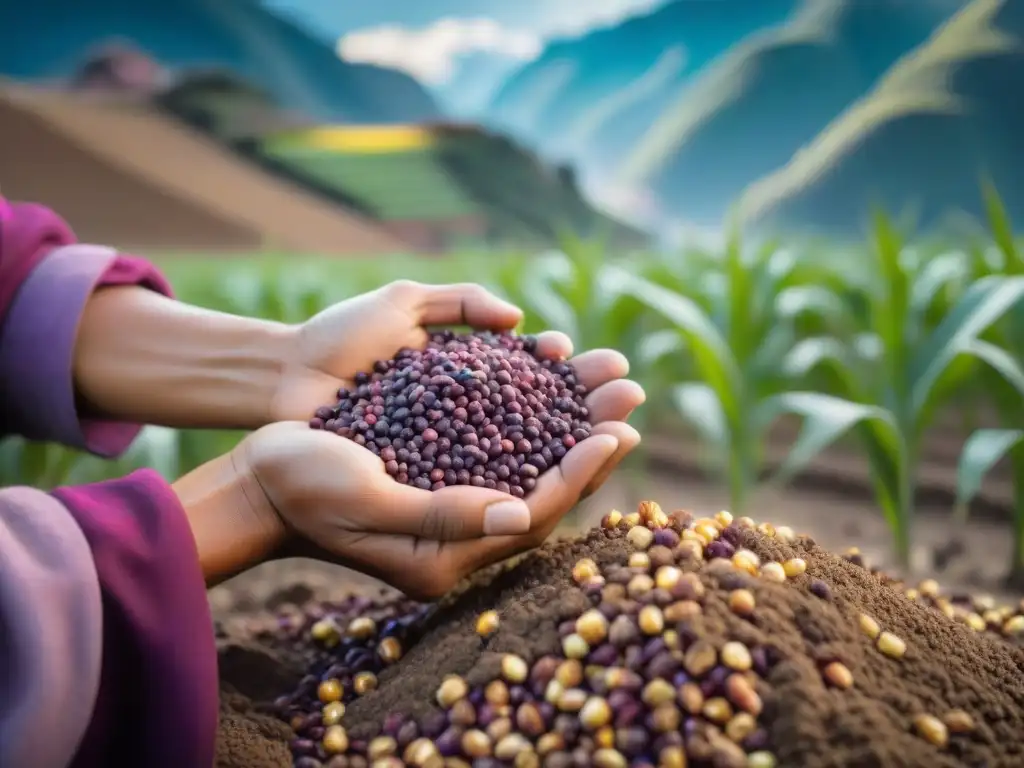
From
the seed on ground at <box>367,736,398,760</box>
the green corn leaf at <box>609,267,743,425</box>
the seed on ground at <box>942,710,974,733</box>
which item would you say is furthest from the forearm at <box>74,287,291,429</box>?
the seed on ground at <box>942,710,974,733</box>

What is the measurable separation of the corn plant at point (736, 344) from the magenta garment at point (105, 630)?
38.6 inches

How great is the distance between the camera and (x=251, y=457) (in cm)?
86

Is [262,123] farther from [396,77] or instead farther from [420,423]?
[420,423]

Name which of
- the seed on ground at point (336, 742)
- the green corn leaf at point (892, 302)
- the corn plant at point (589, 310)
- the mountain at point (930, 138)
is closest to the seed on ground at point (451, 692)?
the seed on ground at point (336, 742)

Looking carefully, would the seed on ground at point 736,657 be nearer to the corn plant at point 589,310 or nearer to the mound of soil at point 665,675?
the mound of soil at point 665,675

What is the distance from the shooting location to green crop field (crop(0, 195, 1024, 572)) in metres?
1.41

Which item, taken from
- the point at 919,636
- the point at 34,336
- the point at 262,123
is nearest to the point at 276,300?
the point at 34,336

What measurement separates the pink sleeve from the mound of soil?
1.57ft

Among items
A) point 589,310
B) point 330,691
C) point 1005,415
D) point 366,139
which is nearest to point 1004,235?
point 1005,415

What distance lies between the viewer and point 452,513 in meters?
0.79

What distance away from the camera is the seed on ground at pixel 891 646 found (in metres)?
0.72

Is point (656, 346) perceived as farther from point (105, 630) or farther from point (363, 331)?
point (105, 630)

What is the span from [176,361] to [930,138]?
3083 millimetres

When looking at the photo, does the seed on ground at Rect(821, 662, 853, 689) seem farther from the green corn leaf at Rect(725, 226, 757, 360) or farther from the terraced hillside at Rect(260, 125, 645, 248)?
the terraced hillside at Rect(260, 125, 645, 248)
